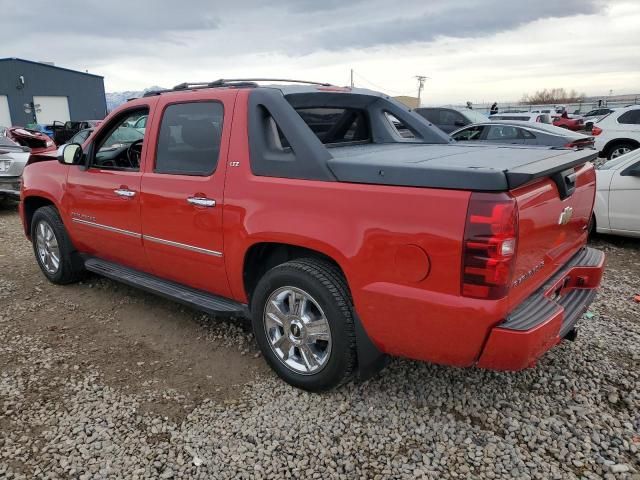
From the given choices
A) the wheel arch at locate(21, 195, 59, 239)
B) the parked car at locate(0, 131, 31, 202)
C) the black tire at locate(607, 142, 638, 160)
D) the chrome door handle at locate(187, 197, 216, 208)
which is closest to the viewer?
the chrome door handle at locate(187, 197, 216, 208)

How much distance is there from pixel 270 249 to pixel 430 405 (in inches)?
53.4

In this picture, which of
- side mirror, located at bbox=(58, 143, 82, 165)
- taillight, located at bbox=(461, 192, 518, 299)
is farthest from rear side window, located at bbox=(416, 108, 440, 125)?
taillight, located at bbox=(461, 192, 518, 299)

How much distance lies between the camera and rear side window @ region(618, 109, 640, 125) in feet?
38.9

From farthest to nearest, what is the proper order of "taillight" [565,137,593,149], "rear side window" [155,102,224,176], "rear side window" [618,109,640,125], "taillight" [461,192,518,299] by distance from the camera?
"rear side window" [618,109,640,125], "taillight" [565,137,593,149], "rear side window" [155,102,224,176], "taillight" [461,192,518,299]

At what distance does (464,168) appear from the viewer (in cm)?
223

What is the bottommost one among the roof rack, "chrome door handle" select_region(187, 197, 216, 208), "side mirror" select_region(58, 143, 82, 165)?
"chrome door handle" select_region(187, 197, 216, 208)

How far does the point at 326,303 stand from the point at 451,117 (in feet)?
41.8

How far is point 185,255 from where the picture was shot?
3.48m

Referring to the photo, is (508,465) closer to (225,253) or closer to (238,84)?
(225,253)

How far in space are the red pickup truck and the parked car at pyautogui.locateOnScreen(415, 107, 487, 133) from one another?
1032 cm

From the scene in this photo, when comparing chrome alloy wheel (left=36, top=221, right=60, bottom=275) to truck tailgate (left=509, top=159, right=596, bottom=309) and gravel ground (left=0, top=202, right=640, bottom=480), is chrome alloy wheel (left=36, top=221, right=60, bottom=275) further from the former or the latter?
truck tailgate (left=509, top=159, right=596, bottom=309)

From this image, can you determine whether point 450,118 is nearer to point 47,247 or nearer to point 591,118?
point 47,247

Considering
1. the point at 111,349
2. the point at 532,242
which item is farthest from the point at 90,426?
the point at 532,242

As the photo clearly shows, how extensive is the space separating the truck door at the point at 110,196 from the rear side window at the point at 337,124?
127cm
